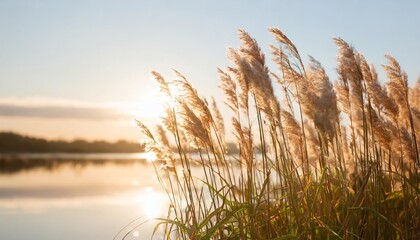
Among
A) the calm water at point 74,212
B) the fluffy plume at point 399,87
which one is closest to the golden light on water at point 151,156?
the fluffy plume at point 399,87

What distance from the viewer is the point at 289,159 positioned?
17.2 ft

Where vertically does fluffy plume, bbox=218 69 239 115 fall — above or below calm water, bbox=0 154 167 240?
above

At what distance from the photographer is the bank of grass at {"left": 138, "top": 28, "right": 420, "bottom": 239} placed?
4.81 meters

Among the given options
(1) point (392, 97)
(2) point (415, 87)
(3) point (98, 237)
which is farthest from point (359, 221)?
(3) point (98, 237)

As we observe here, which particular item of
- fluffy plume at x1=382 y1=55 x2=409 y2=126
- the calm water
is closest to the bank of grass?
fluffy plume at x1=382 y1=55 x2=409 y2=126

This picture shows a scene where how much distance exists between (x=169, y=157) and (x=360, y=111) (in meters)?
1.49

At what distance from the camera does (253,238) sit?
4.78 m

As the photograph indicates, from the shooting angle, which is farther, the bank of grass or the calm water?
the calm water

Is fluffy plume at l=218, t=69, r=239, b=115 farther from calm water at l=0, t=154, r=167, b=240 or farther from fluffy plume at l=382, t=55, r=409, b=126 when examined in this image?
calm water at l=0, t=154, r=167, b=240

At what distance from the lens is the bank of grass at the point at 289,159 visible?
4812 millimetres

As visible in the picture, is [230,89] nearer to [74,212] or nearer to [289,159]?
[289,159]

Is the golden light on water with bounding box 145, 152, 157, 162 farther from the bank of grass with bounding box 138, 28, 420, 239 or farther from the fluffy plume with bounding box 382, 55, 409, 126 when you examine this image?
the fluffy plume with bounding box 382, 55, 409, 126

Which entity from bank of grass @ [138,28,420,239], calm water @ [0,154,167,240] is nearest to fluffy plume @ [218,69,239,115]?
bank of grass @ [138,28,420,239]

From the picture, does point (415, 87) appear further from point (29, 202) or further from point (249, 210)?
point (29, 202)
